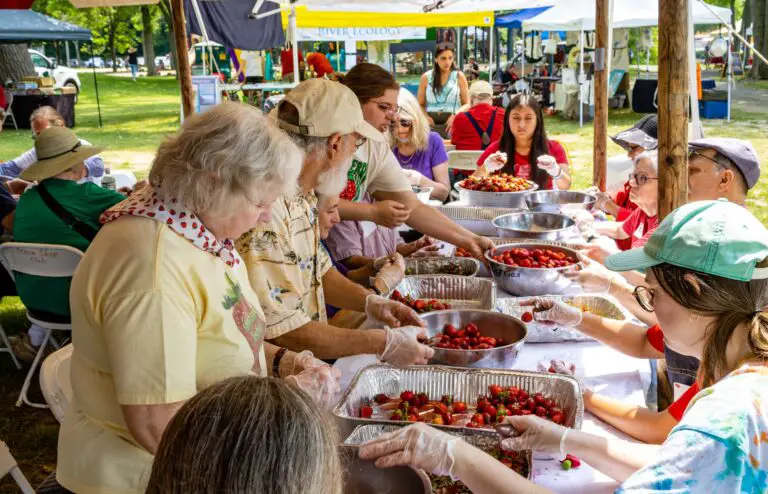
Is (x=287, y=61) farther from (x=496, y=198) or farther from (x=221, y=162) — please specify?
(x=221, y=162)

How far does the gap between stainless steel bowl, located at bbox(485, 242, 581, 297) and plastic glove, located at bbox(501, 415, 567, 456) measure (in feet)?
4.72

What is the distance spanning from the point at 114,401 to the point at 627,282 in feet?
7.55

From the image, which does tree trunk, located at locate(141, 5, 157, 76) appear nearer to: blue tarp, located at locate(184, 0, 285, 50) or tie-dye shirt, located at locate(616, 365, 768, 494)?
blue tarp, located at locate(184, 0, 285, 50)

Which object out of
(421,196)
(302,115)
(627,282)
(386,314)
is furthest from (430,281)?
(421,196)

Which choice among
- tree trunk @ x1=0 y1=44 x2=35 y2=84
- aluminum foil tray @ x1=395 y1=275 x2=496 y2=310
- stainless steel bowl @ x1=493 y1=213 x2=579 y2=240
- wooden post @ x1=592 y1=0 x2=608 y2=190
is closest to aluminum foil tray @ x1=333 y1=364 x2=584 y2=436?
aluminum foil tray @ x1=395 y1=275 x2=496 y2=310

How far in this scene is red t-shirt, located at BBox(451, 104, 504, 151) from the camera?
7137 mm

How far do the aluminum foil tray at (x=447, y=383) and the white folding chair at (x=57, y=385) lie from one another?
2.80ft

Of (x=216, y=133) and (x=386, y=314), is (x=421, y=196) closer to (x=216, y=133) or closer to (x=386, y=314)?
(x=386, y=314)

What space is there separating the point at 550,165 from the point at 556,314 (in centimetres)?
290

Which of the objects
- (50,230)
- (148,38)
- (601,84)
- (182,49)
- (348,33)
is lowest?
(50,230)

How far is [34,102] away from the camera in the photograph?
56.3 feet

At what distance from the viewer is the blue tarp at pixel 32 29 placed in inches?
605

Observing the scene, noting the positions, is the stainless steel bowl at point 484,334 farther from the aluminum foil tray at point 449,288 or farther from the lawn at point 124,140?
the lawn at point 124,140

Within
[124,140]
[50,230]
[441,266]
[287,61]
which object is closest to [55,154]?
[50,230]
